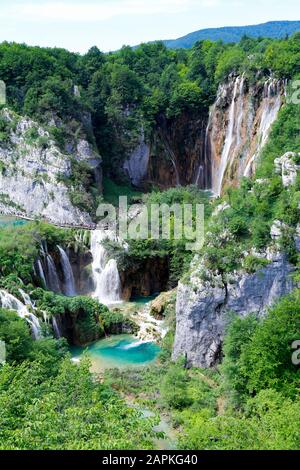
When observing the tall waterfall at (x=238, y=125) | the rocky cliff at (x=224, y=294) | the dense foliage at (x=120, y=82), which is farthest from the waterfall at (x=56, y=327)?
the dense foliage at (x=120, y=82)

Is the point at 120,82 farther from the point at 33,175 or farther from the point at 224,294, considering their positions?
the point at 224,294

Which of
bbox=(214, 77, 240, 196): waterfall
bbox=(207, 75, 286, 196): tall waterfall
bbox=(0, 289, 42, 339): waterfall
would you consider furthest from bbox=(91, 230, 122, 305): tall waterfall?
bbox=(214, 77, 240, 196): waterfall

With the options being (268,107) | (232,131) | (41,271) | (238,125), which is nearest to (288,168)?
(41,271)

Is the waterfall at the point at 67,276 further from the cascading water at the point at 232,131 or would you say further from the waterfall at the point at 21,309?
the cascading water at the point at 232,131

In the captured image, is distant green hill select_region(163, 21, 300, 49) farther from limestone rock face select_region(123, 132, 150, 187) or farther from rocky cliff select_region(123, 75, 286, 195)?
A: limestone rock face select_region(123, 132, 150, 187)

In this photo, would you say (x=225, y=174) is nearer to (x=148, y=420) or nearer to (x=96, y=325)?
(x=96, y=325)
